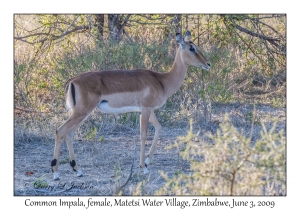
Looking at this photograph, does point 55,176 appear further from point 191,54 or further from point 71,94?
point 191,54

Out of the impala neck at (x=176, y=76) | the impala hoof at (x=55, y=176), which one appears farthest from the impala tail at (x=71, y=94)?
the impala neck at (x=176, y=76)

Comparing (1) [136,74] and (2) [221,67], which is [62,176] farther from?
(2) [221,67]

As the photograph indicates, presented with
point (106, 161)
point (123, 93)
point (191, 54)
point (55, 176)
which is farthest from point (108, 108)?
point (191, 54)

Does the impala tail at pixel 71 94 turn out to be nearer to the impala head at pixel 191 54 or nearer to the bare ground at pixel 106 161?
the bare ground at pixel 106 161

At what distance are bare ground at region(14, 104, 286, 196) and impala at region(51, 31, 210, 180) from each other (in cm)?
19

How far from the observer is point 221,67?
28.9 ft

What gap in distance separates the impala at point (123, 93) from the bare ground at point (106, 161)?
0.19 meters

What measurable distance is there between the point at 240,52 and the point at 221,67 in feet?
4.41

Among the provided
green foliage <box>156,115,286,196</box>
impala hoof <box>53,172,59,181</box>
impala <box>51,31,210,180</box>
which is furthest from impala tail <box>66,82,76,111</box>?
green foliage <box>156,115,286,196</box>

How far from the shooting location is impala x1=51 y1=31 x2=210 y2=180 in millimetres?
6535

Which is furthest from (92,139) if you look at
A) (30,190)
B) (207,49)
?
(207,49)

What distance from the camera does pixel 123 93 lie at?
22.7 feet

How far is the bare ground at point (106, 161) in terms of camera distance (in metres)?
6.05

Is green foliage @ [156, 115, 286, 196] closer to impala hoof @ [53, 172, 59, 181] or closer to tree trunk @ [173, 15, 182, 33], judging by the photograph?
impala hoof @ [53, 172, 59, 181]
